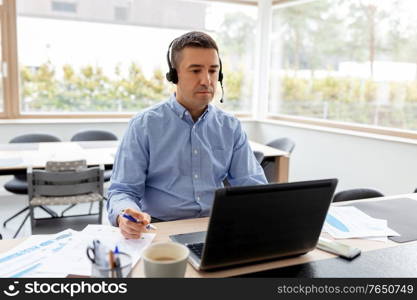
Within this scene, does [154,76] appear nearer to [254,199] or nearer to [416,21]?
[416,21]

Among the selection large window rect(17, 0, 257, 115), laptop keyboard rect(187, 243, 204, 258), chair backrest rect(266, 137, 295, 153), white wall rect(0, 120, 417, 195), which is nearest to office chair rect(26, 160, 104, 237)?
laptop keyboard rect(187, 243, 204, 258)

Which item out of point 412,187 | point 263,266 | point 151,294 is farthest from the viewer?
point 412,187

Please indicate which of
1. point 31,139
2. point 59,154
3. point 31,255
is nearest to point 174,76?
point 31,255

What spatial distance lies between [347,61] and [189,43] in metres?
3.46

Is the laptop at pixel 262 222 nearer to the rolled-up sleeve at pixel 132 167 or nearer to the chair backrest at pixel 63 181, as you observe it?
the rolled-up sleeve at pixel 132 167

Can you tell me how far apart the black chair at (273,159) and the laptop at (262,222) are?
7.79 feet

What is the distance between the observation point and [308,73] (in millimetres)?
5047

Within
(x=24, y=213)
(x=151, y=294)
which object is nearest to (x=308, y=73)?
(x=24, y=213)

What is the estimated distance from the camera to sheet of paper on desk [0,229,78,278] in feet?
3.31

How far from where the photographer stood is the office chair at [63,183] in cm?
266

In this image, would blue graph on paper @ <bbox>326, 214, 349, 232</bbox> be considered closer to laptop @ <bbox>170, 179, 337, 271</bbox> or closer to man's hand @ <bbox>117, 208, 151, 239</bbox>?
laptop @ <bbox>170, 179, 337, 271</bbox>

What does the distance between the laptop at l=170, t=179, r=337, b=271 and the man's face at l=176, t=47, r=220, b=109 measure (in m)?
0.65

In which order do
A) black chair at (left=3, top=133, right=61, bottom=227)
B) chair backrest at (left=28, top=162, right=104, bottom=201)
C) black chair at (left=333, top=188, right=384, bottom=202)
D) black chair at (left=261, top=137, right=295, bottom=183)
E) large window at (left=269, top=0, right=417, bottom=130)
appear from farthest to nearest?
large window at (left=269, top=0, right=417, bottom=130) → black chair at (left=261, top=137, right=295, bottom=183) → black chair at (left=3, top=133, right=61, bottom=227) → chair backrest at (left=28, top=162, right=104, bottom=201) → black chair at (left=333, top=188, right=384, bottom=202)

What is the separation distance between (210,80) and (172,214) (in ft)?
1.81
